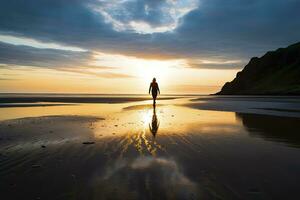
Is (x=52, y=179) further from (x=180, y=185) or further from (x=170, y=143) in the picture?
(x=170, y=143)

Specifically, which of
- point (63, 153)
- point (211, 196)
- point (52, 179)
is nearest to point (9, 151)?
point (63, 153)

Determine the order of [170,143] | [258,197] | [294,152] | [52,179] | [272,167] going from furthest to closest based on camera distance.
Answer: [170,143] < [294,152] < [272,167] < [52,179] < [258,197]

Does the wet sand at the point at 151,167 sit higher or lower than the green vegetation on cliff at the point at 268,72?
lower

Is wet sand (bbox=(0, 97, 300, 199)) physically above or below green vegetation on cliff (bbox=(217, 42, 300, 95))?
below

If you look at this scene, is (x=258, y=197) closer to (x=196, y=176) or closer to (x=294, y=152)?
(x=196, y=176)

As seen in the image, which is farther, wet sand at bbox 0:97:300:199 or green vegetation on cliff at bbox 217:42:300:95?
green vegetation on cliff at bbox 217:42:300:95

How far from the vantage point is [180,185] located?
204 inches

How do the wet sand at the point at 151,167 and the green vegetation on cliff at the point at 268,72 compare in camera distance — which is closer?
the wet sand at the point at 151,167

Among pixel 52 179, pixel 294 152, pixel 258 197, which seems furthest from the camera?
pixel 294 152

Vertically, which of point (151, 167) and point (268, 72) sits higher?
point (268, 72)

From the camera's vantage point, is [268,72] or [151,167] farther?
[268,72]

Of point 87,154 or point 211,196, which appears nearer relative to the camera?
point 211,196

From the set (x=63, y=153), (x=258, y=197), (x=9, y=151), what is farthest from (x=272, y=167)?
(x=9, y=151)

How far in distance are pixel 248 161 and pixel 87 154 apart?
495 centimetres
